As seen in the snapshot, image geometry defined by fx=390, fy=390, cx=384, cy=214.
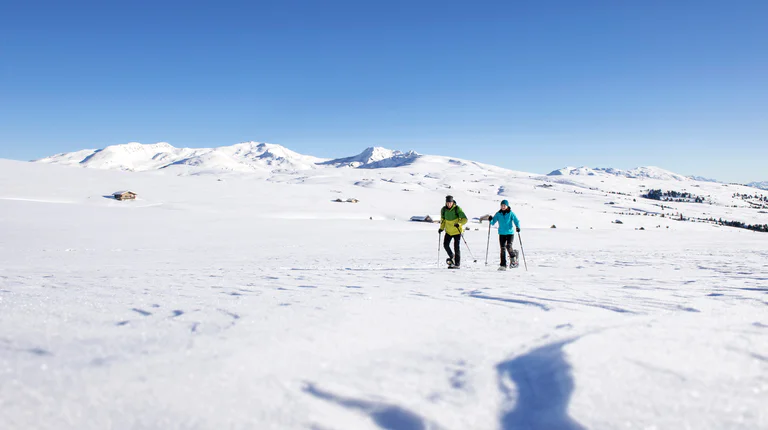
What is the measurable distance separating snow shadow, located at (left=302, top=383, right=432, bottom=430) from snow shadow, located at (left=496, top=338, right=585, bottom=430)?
571 mm

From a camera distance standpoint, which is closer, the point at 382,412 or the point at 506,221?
the point at 382,412

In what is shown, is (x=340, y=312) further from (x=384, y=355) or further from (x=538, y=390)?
(x=538, y=390)

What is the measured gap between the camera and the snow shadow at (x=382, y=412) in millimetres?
2532

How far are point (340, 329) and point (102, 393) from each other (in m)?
2.00

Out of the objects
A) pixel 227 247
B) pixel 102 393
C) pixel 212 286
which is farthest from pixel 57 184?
pixel 102 393

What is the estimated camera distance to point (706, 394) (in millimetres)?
2645

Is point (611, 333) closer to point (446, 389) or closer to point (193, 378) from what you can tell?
point (446, 389)

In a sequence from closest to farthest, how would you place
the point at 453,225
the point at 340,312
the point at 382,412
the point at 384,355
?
the point at 382,412
the point at 384,355
the point at 340,312
the point at 453,225

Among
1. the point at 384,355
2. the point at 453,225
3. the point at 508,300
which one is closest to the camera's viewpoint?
the point at 384,355

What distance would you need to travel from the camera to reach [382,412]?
265 centimetres

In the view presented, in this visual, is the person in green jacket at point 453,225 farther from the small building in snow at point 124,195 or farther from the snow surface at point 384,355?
the small building in snow at point 124,195

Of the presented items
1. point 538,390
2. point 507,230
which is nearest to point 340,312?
point 538,390

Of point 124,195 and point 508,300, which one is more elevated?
point 124,195

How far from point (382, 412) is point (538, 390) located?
3.78ft
